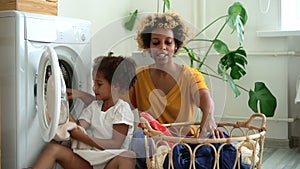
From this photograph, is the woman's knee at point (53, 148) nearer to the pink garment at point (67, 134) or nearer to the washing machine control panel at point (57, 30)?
the pink garment at point (67, 134)

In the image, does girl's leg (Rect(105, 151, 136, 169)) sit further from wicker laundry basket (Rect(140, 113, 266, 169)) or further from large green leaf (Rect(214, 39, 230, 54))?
large green leaf (Rect(214, 39, 230, 54))

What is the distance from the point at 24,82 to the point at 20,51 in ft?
0.43

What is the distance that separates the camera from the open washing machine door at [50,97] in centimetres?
169

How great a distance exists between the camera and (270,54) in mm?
3023

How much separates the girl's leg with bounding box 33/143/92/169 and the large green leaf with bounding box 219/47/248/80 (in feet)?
4.08

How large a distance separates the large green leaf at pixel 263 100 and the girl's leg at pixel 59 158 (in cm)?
128

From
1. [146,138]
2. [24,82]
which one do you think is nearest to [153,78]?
[146,138]

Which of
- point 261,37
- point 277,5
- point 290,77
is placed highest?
point 277,5

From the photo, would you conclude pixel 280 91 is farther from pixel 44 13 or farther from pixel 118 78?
pixel 44 13

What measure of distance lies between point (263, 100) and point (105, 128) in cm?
122

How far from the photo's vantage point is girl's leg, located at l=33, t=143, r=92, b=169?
1837mm

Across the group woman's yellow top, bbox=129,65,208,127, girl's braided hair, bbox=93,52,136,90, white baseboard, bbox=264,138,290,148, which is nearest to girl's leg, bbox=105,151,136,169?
woman's yellow top, bbox=129,65,208,127

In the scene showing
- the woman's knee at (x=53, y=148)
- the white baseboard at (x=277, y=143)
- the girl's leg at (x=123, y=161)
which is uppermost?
the woman's knee at (x=53, y=148)

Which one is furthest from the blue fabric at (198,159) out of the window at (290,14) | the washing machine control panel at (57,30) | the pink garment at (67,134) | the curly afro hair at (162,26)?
the window at (290,14)
